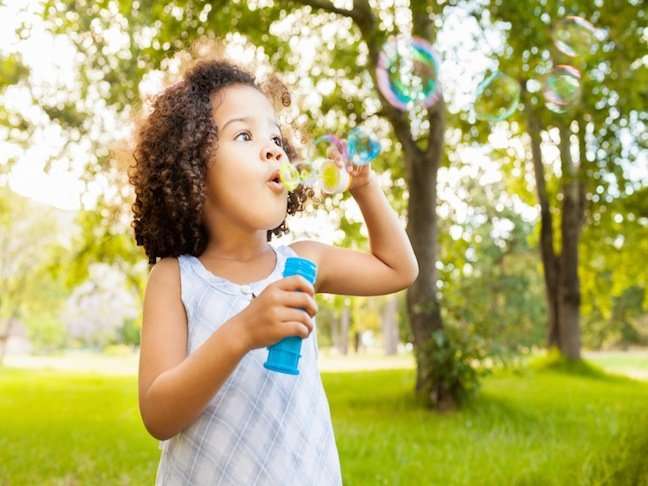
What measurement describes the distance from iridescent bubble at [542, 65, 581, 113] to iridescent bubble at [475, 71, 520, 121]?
0.64 feet

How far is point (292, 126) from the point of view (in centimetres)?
246

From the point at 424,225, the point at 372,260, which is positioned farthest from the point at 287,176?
the point at 424,225

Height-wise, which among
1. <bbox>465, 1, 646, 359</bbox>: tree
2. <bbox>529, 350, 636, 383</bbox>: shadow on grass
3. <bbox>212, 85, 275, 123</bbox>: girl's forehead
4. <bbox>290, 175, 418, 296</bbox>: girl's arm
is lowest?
<bbox>529, 350, 636, 383</bbox>: shadow on grass

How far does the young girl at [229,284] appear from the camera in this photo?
162 cm

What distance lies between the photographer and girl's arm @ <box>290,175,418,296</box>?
2170mm

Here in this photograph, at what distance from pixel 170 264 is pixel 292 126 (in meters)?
0.68

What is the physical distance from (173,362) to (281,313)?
392 mm

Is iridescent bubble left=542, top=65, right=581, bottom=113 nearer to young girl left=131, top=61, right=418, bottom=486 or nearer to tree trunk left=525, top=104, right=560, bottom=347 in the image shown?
young girl left=131, top=61, right=418, bottom=486

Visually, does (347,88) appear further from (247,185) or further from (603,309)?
(603,309)

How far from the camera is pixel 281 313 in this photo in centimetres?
147

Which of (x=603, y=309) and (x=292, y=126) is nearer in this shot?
(x=292, y=126)

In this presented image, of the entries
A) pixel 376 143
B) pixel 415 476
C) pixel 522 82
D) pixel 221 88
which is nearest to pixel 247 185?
pixel 221 88

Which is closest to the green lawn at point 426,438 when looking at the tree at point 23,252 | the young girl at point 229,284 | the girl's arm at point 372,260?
the girl's arm at point 372,260

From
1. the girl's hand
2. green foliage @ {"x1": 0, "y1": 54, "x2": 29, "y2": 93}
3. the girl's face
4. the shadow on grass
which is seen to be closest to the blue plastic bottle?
the girl's hand
